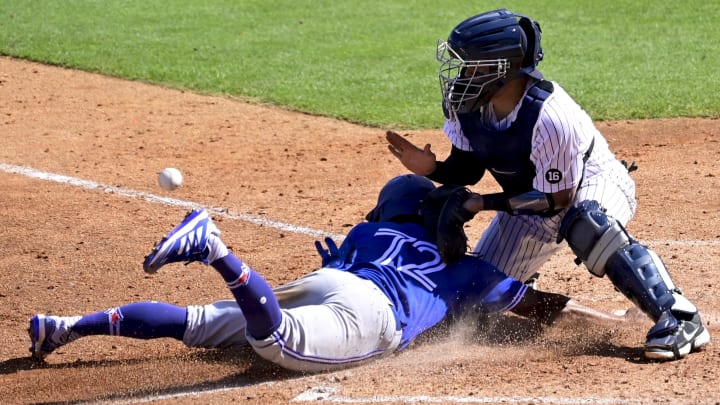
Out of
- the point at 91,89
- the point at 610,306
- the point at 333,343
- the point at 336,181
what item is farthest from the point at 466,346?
the point at 91,89

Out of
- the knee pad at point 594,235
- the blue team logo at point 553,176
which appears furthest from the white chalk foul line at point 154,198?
the knee pad at point 594,235

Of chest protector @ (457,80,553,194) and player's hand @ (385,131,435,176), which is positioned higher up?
chest protector @ (457,80,553,194)

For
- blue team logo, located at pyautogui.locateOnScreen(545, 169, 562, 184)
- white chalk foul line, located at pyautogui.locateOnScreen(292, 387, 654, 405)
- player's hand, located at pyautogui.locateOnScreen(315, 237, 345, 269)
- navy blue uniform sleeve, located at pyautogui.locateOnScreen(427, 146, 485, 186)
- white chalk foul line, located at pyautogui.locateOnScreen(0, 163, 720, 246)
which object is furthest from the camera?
white chalk foul line, located at pyautogui.locateOnScreen(0, 163, 720, 246)

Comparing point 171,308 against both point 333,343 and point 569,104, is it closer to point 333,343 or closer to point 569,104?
point 333,343

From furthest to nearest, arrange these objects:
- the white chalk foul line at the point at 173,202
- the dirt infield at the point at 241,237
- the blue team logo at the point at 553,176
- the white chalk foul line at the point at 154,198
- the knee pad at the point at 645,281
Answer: the white chalk foul line at the point at 154,198
the white chalk foul line at the point at 173,202
the blue team logo at the point at 553,176
the knee pad at the point at 645,281
the dirt infield at the point at 241,237

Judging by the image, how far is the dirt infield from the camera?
15.6 ft

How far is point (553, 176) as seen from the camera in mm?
5164

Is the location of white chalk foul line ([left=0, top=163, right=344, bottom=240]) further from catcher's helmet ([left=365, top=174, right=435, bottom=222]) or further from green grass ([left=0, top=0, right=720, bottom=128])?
green grass ([left=0, top=0, right=720, bottom=128])

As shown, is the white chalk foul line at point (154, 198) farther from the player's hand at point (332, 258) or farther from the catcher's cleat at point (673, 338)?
the catcher's cleat at point (673, 338)

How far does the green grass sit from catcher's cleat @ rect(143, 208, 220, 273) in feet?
17.8

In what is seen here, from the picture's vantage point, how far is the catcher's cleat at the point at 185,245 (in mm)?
4367

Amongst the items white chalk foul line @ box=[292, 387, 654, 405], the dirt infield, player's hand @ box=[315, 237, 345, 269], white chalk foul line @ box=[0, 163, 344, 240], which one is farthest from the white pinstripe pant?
white chalk foul line @ box=[0, 163, 344, 240]

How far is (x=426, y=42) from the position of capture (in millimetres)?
12570

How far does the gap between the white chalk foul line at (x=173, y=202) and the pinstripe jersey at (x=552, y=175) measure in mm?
1410
